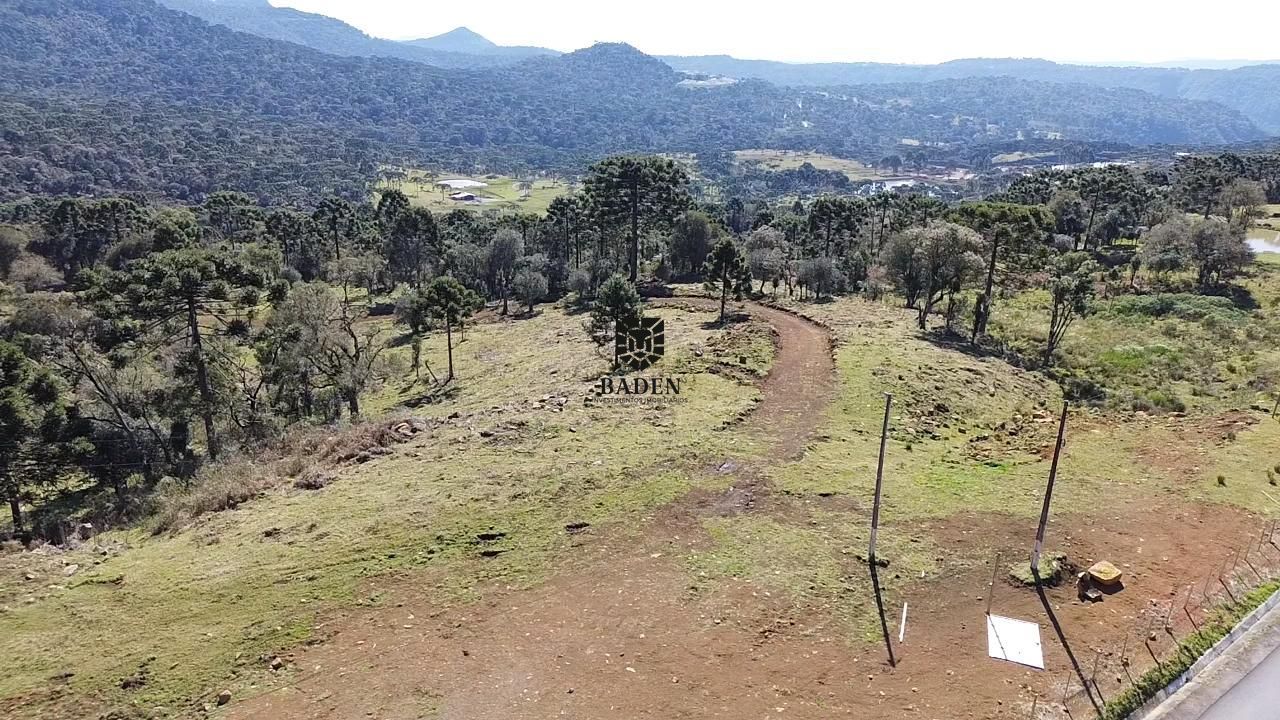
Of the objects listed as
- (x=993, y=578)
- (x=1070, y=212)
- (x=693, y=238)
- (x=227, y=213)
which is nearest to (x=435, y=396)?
(x=993, y=578)

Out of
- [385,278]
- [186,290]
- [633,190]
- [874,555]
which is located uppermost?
[633,190]

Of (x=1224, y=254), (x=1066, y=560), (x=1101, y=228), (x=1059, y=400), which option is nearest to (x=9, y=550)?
(x=1066, y=560)

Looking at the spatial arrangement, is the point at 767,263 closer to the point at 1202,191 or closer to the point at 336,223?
the point at 336,223

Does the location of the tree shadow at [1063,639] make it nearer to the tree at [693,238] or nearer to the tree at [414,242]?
the tree at [693,238]

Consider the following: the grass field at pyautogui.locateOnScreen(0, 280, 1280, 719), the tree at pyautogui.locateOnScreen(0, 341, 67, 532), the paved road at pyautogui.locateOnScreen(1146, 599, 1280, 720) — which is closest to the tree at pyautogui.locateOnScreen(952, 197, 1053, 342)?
the grass field at pyautogui.locateOnScreen(0, 280, 1280, 719)

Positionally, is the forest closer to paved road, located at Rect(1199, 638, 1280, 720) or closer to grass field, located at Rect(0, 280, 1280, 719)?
grass field, located at Rect(0, 280, 1280, 719)

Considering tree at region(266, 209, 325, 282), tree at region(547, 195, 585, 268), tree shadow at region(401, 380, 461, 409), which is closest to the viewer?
tree shadow at region(401, 380, 461, 409)

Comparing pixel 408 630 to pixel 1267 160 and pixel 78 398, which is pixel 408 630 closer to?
pixel 78 398
